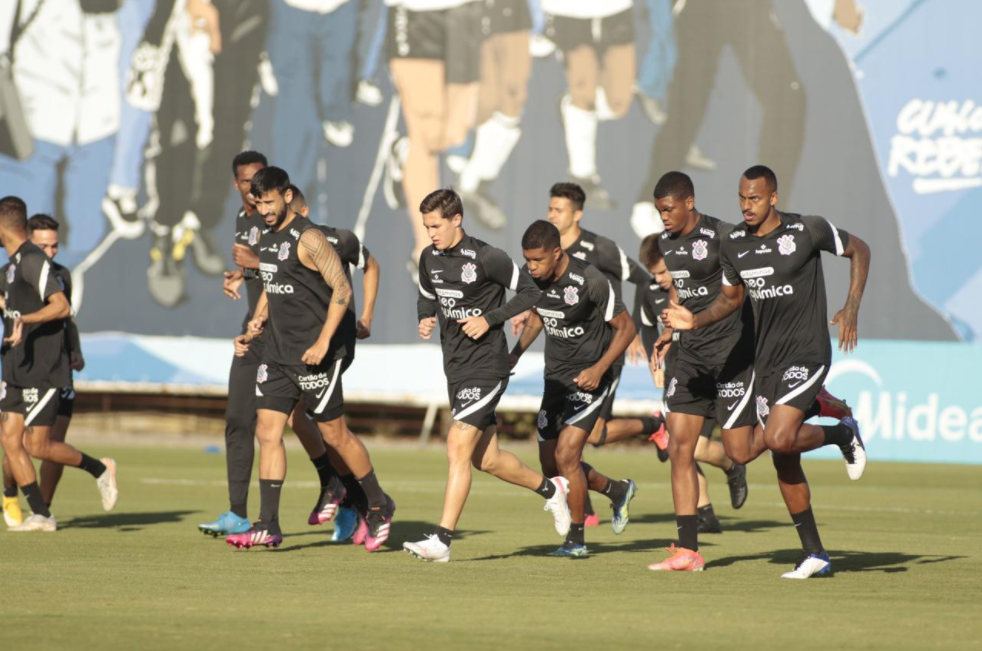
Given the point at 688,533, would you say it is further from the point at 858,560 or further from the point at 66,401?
the point at 66,401

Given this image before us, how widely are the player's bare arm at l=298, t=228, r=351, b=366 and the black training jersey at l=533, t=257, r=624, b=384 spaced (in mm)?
1357

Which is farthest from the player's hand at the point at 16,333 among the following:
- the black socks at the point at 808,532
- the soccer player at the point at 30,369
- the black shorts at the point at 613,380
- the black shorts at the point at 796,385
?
the black socks at the point at 808,532

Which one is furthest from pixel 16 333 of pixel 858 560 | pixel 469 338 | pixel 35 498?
pixel 858 560

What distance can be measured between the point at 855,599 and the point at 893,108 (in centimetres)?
1535

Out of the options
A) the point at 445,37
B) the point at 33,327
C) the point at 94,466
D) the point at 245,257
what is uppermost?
the point at 445,37

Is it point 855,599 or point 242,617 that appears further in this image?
point 855,599

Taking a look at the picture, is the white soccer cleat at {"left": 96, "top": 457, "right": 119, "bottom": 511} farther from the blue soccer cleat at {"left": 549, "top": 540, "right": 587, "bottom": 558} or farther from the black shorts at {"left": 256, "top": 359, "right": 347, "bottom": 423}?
the blue soccer cleat at {"left": 549, "top": 540, "right": 587, "bottom": 558}

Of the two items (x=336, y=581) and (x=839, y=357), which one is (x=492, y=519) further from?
(x=839, y=357)

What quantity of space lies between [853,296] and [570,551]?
275cm

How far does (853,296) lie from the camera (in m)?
9.52

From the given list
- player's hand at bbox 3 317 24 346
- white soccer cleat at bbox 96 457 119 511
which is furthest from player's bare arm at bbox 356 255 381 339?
player's hand at bbox 3 317 24 346

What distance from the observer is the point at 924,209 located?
22578 mm

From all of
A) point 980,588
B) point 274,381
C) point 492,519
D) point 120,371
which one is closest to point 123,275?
point 120,371

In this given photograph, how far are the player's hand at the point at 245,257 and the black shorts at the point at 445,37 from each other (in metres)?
12.5
